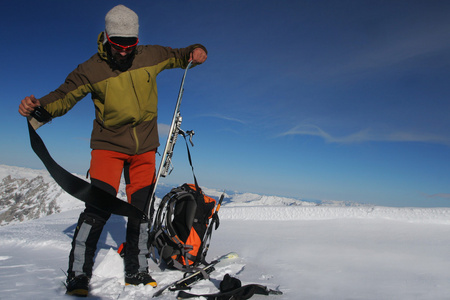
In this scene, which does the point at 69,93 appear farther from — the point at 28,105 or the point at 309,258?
the point at 309,258

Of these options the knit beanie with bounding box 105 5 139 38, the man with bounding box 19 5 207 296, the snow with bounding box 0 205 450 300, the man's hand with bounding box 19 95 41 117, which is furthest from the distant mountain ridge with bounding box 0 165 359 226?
the man's hand with bounding box 19 95 41 117

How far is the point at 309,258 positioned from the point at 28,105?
12.1 feet

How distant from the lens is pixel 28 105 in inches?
90.3

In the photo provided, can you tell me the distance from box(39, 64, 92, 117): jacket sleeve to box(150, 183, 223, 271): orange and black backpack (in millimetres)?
1478

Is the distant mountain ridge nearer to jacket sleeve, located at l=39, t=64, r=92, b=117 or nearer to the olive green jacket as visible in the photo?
the olive green jacket

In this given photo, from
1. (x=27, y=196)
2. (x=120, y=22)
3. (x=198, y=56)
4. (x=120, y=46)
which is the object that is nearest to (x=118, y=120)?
Answer: (x=120, y=46)

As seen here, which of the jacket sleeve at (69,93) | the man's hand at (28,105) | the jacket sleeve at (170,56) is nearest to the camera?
the man's hand at (28,105)

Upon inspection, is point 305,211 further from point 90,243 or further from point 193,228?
point 90,243

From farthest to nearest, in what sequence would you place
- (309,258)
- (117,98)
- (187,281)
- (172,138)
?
(309,258) → (172,138) → (117,98) → (187,281)

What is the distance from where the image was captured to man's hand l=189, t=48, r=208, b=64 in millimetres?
3188

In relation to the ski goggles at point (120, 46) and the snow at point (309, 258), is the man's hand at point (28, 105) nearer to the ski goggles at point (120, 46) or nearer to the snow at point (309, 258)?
the ski goggles at point (120, 46)

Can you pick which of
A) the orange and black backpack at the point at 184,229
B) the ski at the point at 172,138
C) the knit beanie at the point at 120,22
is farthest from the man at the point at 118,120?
the orange and black backpack at the point at 184,229

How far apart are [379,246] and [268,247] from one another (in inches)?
68.8

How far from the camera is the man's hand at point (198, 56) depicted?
3.19 metres
